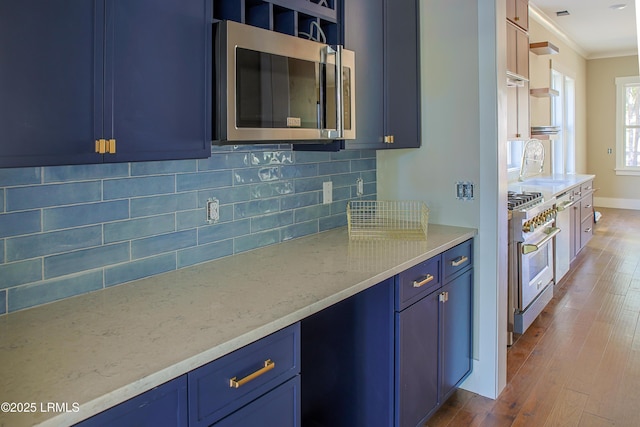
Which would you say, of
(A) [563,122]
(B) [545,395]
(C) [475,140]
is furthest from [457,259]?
(A) [563,122]

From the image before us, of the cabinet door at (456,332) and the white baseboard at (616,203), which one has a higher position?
the white baseboard at (616,203)

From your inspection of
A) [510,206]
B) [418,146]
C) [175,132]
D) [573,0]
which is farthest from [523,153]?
[175,132]

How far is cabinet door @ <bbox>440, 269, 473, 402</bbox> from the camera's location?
7.96 ft

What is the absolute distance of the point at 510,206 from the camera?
336cm

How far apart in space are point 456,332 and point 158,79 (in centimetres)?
186

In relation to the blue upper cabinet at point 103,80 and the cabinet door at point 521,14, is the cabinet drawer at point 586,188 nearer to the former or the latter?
the cabinet door at point 521,14

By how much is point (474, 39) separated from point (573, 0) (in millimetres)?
3914

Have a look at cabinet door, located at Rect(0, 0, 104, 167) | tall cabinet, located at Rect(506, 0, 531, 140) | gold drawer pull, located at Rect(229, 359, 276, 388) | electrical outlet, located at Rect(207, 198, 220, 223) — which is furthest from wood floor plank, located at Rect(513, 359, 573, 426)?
cabinet door, located at Rect(0, 0, 104, 167)

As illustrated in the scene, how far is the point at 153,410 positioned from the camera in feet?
3.58

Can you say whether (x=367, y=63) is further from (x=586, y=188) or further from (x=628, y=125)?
(x=628, y=125)

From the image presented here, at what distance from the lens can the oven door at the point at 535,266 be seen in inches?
137

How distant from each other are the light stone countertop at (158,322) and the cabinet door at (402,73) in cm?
79

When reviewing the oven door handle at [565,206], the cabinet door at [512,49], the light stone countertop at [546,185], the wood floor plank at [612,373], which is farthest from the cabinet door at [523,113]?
the wood floor plank at [612,373]

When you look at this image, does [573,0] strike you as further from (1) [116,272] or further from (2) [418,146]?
(1) [116,272]
